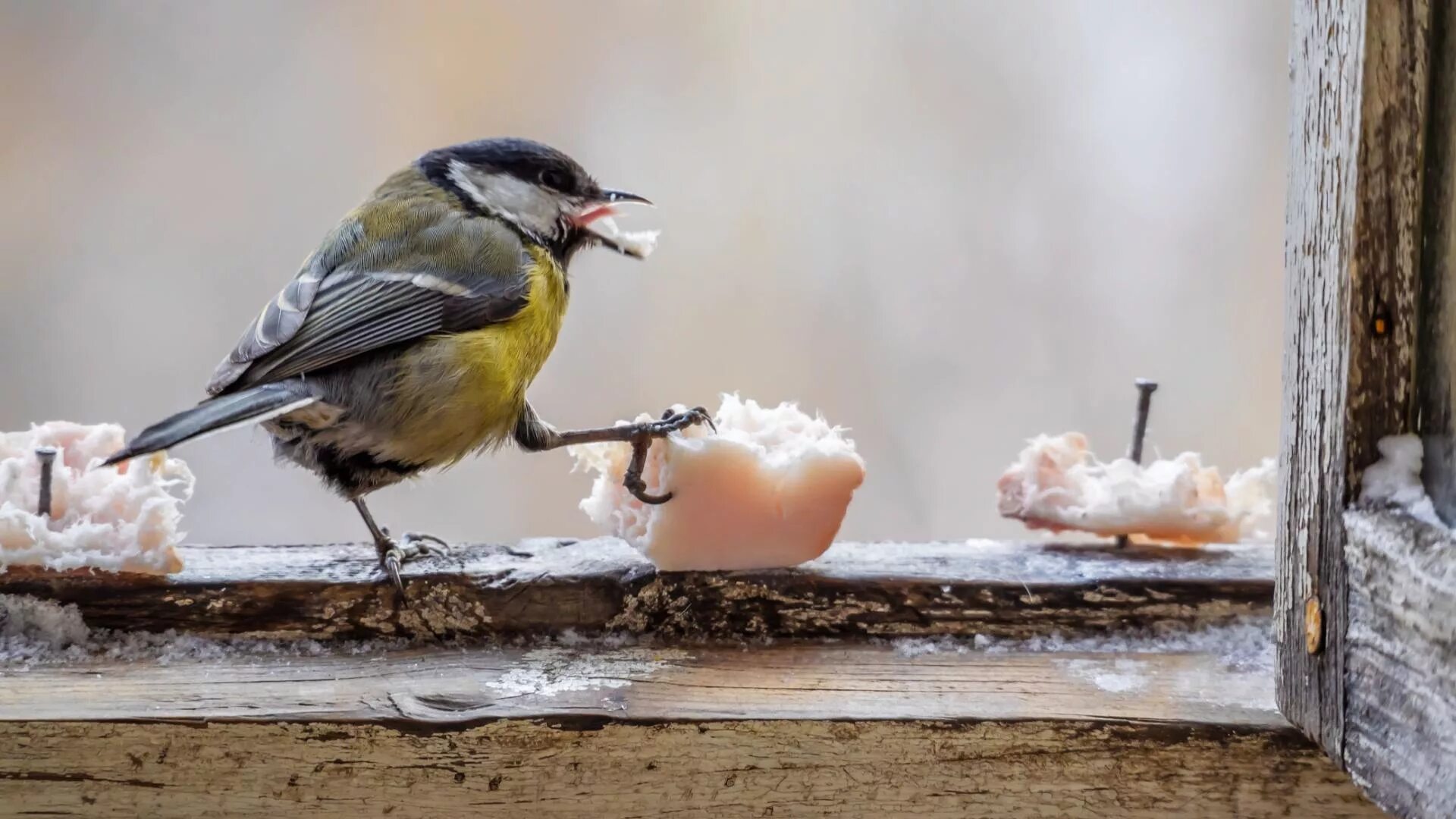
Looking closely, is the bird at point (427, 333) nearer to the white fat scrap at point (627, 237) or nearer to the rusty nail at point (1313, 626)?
the white fat scrap at point (627, 237)

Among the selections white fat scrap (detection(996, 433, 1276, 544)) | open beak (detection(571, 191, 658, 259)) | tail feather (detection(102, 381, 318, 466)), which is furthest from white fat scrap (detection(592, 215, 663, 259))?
white fat scrap (detection(996, 433, 1276, 544))

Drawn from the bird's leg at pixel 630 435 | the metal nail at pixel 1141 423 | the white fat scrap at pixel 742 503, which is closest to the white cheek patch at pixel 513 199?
the bird's leg at pixel 630 435

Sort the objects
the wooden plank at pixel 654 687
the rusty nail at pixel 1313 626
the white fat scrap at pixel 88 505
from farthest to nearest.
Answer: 1. the white fat scrap at pixel 88 505
2. the wooden plank at pixel 654 687
3. the rusty nail at pixel 1313 626

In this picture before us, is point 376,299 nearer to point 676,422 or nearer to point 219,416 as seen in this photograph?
point 219,416

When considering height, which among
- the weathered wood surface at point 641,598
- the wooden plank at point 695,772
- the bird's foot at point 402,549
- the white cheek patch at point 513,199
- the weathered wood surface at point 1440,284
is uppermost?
the white cheek patch at point 513,199

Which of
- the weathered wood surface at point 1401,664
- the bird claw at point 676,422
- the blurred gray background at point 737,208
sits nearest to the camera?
the weathered wood surface at point 1401,664

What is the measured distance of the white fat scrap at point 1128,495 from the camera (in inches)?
46.2

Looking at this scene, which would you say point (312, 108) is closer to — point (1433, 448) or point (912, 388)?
point (912, 388)

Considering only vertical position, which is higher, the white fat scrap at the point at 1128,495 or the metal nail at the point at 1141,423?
the metal nail at the point at 1141,423

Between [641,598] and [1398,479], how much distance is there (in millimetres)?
633

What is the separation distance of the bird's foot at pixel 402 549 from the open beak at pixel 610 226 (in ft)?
1.24

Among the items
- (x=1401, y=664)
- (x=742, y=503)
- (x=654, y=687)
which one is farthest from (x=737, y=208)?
(x=1401, y=664)

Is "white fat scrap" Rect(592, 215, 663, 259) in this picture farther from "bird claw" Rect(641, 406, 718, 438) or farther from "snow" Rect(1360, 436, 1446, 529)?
"snow" Rect(1360, 436, 1446, 529)

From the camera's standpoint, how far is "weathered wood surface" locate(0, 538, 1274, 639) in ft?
3.35
